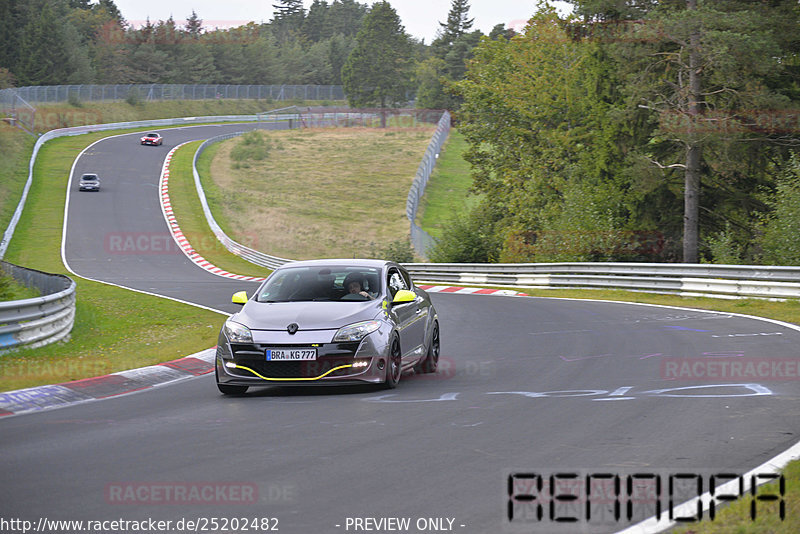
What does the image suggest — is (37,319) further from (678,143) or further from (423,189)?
(423,189)

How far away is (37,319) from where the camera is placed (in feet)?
48.0

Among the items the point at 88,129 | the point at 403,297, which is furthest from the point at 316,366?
the point at 88,129

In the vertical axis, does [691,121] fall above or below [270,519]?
above

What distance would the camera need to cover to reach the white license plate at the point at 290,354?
10.1 metres

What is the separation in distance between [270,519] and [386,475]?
1.19 meters

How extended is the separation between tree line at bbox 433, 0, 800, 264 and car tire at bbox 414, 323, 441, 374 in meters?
15.4

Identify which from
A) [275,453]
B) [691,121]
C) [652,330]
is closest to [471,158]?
[691,121]

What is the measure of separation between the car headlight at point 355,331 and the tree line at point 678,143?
17.9 m

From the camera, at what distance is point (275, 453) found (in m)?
7.16

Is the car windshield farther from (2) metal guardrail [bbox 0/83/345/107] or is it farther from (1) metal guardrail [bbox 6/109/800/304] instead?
(2) metal guardrail [bbox 0/83/345/107]

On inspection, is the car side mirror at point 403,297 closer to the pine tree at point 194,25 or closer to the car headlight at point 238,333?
the car headlight at point 238,333

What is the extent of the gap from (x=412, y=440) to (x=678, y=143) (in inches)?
1142

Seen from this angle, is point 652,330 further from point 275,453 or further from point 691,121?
point 691,121

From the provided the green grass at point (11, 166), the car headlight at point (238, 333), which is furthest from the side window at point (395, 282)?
the green grass at point (11, 166)
